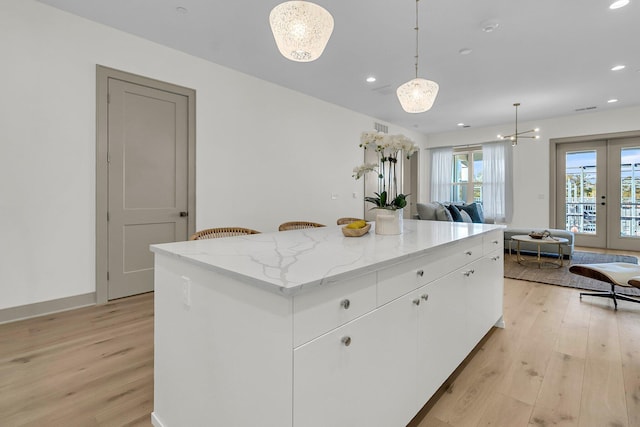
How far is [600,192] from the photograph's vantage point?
21.1 ft

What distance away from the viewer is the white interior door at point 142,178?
3209mm

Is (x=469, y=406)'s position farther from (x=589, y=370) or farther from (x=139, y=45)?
(x=139, y=45)

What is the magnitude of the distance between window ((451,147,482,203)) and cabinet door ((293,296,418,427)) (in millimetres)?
7550

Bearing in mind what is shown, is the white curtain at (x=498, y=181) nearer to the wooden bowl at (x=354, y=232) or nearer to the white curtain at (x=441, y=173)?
the white curtain at (x=441, y=173)

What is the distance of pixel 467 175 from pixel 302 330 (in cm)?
842

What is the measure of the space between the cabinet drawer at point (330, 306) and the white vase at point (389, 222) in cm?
84

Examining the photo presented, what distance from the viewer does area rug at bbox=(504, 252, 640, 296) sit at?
3.80 meters

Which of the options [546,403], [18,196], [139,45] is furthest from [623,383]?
[139,45]

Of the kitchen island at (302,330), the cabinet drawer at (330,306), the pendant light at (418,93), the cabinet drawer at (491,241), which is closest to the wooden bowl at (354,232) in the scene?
the kitchen island at (302,330)

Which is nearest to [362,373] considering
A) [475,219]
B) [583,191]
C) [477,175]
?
[475,219]

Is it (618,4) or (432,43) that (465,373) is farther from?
(618,4)

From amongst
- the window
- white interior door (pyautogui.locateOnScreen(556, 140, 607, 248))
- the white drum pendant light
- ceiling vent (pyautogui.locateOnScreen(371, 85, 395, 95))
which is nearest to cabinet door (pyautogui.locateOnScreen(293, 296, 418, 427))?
the white drum pendant light

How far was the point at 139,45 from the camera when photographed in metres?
3.34

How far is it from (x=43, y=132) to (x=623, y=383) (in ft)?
15.5
